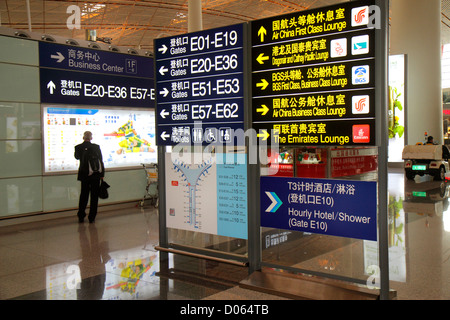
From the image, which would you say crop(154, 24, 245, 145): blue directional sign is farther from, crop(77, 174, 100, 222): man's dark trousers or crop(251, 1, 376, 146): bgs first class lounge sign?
crop(77, 174, 100, 222): man's dark trousers

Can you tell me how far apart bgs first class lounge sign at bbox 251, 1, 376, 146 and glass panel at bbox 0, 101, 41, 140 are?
6.16 meters

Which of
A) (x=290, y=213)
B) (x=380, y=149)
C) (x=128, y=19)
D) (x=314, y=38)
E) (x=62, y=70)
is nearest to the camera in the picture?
(x=380, y=149)

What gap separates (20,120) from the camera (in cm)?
A: 910

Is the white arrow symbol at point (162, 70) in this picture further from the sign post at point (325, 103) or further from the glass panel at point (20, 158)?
the glass panel at point (20, 158)

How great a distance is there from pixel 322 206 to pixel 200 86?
224 centimetres

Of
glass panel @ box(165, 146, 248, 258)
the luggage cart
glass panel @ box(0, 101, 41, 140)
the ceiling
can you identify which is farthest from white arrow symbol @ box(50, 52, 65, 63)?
the ceiling

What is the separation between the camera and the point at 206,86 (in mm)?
5523

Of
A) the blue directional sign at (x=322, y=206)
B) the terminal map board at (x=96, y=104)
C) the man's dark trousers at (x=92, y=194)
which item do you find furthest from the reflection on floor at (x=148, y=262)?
the terminal map board at (x=96, y=104)

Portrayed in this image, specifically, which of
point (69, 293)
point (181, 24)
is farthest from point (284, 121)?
point (181, 24)

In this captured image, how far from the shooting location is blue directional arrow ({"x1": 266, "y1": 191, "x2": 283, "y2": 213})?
4.99 m

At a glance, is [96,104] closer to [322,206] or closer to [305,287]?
[322,206]

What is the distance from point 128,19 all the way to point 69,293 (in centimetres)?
3345
